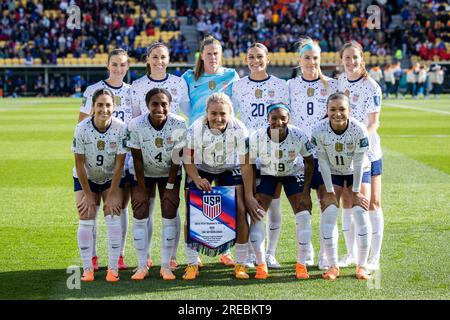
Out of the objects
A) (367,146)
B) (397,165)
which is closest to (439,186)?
(397,165)

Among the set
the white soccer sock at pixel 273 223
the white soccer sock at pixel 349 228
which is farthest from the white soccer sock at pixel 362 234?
the white soccer sock at pixel 273 223

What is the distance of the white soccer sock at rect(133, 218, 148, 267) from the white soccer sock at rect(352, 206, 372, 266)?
1900 mm

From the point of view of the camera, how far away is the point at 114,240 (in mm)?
7145

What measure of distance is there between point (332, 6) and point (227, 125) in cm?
4053

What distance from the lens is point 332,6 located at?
152 feet

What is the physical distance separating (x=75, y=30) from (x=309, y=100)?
128 ft

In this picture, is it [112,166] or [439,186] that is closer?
[112,166]

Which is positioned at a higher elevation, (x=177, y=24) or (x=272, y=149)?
(x=177, y=24)

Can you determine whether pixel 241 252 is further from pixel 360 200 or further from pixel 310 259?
pixel 360 200

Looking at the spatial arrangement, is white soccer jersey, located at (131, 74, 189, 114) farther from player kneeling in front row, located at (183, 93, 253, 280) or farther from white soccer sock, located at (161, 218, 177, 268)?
white soccer sock, located at (161, 218, 177, 268)

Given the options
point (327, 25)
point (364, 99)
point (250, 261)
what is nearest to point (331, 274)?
point (250, 261)
